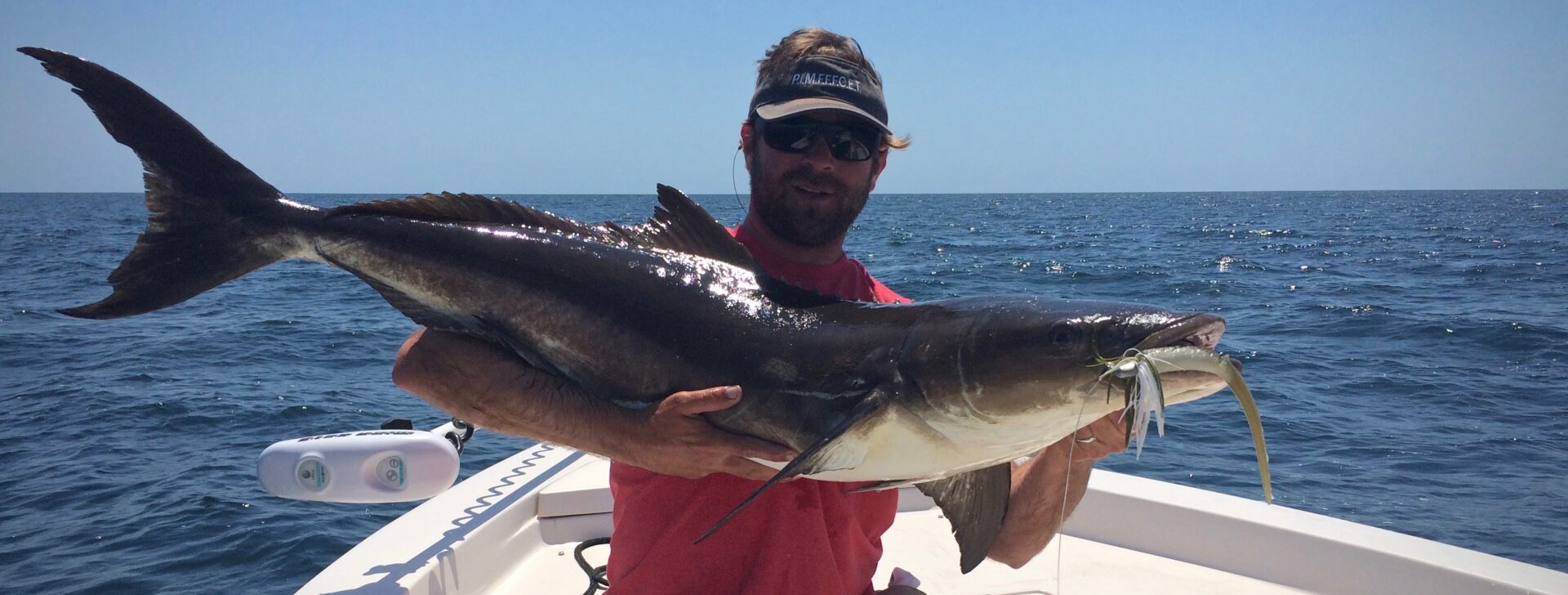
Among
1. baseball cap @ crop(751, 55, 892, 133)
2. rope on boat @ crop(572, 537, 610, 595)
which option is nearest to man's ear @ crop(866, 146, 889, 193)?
baseball cap @ crop(751, 55, 892, 133)

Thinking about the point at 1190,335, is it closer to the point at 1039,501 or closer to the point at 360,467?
the point at 1039,501

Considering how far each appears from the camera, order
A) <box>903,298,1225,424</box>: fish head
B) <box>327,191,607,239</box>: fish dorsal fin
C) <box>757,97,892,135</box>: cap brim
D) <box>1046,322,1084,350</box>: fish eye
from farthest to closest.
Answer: <box>757,97,892,135</box>: cap brim
<box>327,191,607,239</box>: fish dorsal fin
<box>1046,322,1084,350</box>: fish eye
<box>903,298,1225,424</box>: fish head

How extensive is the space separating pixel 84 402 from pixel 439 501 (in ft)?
31.2

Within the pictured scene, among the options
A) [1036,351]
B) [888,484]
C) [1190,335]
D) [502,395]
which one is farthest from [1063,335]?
[502,395]

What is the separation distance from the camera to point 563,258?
257 cm

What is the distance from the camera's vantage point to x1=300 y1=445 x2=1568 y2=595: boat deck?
13.0 feet

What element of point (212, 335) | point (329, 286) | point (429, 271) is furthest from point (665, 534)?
A: point (329, 286)

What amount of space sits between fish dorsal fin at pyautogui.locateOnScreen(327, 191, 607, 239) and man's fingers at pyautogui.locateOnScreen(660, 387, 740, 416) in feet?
1.97

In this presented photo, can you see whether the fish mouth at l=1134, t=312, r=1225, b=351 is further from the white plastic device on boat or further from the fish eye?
the white plastic device on boat

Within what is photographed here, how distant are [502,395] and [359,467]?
217 cm

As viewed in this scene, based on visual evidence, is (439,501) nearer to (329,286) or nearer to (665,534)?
(665,534)

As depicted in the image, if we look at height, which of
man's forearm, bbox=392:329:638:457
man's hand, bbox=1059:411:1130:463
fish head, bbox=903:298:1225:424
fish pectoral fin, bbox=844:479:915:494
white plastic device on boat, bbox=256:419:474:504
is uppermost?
fish head, bbox=903:298:1225:424

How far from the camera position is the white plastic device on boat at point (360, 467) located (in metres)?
4.13

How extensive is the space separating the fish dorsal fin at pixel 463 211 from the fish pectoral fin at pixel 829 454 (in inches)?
36.4
